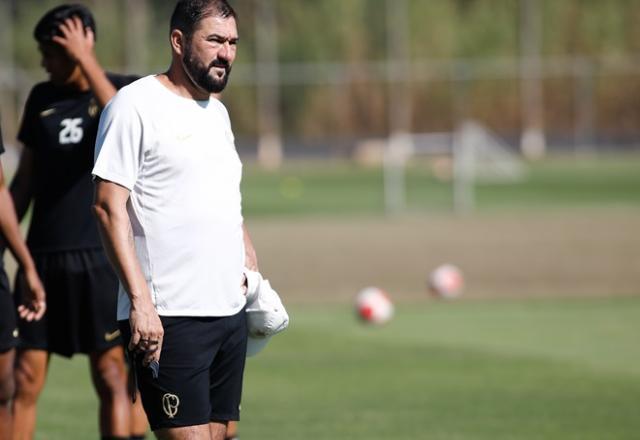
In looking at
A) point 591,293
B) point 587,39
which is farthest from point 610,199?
point 587,39

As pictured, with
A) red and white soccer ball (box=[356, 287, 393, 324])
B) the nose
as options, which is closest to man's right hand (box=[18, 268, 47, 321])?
the nose

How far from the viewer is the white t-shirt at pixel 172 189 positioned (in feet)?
16.1

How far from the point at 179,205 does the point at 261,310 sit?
2.29ft

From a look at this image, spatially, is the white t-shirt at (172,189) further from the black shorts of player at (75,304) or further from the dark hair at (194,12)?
the black shorts of player at (75,304)

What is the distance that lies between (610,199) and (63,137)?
22749mm

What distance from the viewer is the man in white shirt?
4.90 metres

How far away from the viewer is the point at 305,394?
32.1ft

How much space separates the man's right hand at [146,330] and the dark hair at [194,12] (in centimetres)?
108

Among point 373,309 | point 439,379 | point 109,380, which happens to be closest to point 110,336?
point 109,380

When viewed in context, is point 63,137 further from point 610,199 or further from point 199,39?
point 610,199

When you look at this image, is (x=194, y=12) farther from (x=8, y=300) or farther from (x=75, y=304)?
(x=75, y=304)

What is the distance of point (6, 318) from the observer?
6078mm

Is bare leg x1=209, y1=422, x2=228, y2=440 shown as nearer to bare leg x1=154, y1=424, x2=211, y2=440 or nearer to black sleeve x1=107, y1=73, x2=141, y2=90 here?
bare leg x1=154, y1=424, x2=211, y2=440

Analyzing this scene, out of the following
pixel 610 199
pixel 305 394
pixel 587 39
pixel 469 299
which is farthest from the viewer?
pixel 587 39
